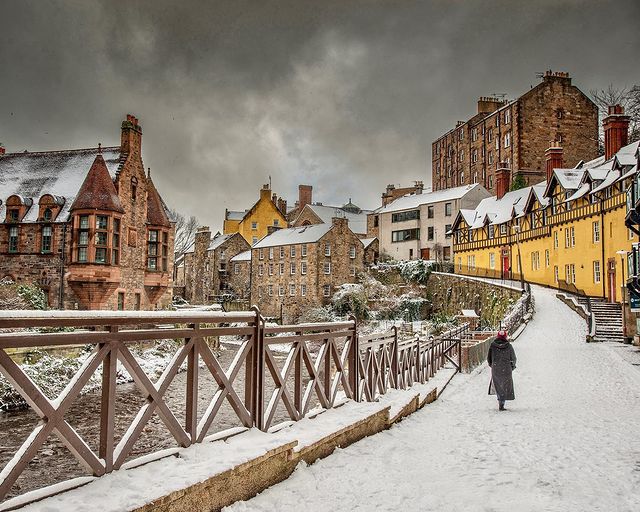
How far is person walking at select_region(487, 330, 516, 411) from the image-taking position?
37.0ft

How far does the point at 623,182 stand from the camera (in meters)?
32.2

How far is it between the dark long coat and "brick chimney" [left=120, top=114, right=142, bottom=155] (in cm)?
2222

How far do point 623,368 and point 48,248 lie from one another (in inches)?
976

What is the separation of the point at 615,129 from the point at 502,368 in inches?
1358

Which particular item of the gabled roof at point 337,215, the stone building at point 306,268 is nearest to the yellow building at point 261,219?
the gabled roof at point 337,215

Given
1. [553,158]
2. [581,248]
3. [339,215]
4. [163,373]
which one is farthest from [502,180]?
[163,373]

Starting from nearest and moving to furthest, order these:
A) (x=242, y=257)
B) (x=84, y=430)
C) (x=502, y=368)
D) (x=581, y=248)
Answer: (x=502, y=368)
(x=84, y=430)
(x=581, y=248)
(x=242, y=257)

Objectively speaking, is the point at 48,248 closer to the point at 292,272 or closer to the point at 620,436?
→ the point at 620,436

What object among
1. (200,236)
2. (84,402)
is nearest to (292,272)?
(200,236)

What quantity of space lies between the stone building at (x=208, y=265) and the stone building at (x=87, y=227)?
103 ft

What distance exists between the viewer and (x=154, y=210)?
31266mm

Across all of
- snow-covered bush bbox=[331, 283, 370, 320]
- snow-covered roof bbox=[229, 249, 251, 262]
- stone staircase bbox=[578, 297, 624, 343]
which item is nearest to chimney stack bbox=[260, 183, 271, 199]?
snow-covered roof bbox=[229, 249, 251, 262]

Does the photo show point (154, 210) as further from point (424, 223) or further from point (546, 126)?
point (546, 126)

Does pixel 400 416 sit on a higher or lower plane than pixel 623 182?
lower
